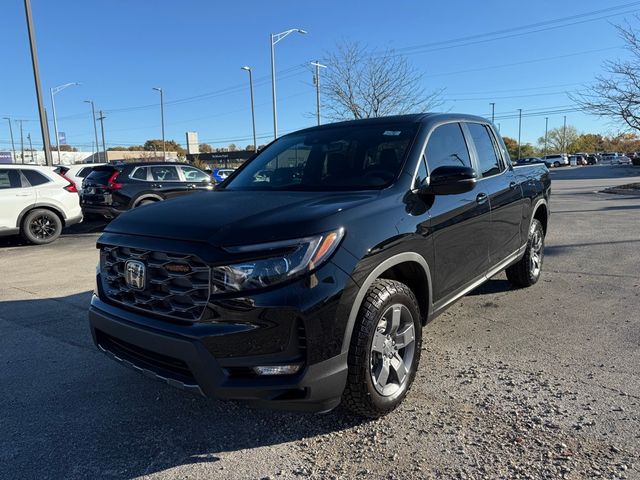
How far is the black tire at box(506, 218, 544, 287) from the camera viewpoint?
5582 mm

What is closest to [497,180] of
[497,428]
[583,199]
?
[497,428]

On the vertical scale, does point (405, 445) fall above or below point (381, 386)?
below

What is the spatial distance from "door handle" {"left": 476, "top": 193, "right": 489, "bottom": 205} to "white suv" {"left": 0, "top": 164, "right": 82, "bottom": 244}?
9.60m

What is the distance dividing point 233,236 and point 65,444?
1645mm

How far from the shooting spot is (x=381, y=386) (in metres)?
2.97

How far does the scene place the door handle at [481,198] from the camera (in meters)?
4.12

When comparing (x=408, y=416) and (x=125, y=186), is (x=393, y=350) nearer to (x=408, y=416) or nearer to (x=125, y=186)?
(x=408, y=416)

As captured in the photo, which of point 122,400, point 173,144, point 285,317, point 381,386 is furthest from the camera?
point 173,144

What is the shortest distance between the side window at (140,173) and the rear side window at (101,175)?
474mm

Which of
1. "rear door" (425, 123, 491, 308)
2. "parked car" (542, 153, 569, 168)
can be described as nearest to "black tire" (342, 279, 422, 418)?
"rear door" (425, 123, 491, 308)

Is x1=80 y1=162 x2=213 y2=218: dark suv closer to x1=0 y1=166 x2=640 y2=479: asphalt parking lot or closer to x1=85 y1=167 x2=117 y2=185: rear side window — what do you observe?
x1=85 y1=167 x2=117 y2=185: rear side window

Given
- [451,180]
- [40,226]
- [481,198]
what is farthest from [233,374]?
[40,226]

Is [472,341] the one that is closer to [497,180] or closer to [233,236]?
[497,180]

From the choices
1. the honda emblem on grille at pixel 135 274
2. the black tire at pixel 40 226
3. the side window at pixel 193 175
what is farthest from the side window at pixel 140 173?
the honda emblem on grille at pixel 135 274
